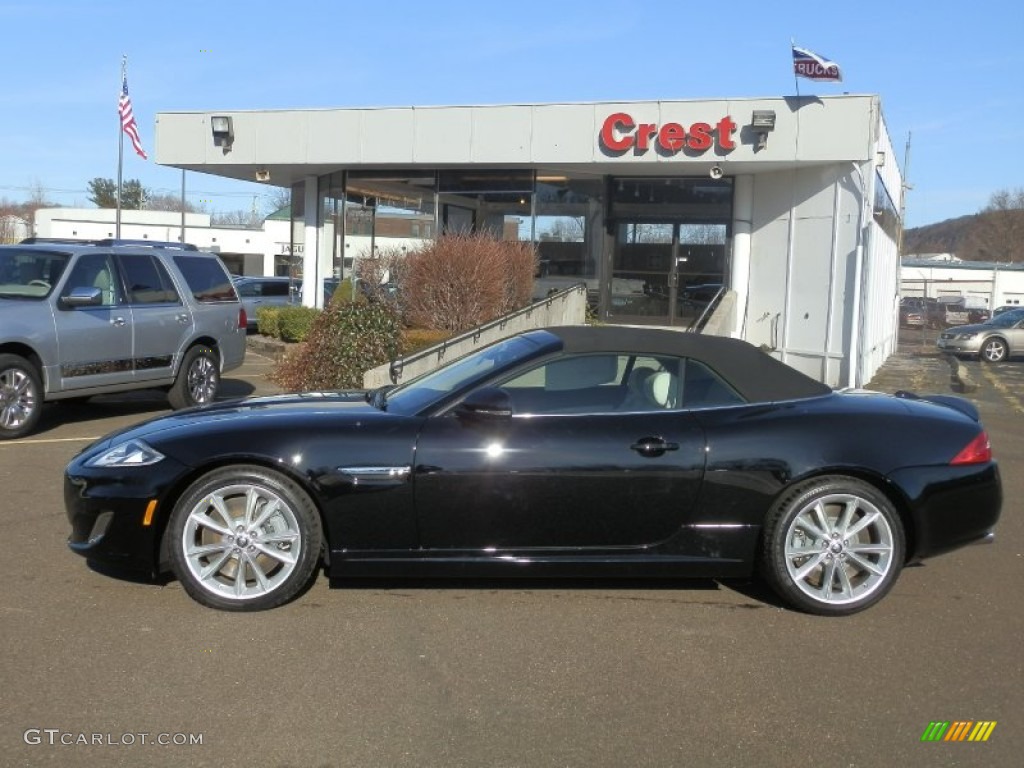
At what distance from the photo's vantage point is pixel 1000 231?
308 ft

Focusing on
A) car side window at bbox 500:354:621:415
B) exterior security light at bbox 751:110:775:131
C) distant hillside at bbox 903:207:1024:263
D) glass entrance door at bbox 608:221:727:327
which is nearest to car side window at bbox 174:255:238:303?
car side window at bbox 500:354:621:415

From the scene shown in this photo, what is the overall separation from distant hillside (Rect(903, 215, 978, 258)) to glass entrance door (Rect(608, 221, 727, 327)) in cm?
10596

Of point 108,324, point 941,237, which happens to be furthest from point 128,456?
point 941,237

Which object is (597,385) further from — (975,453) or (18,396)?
(18,396)

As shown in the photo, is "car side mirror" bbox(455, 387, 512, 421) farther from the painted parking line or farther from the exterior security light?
the exterior security light

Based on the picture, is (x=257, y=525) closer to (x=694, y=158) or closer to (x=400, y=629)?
(x=400, y=629)

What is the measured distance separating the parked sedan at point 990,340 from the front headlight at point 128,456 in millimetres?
24687

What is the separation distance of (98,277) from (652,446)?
735cm

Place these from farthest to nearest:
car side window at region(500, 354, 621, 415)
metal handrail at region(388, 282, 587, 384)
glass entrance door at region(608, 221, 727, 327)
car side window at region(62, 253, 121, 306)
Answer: glass entrance door at region(608, 221, 727, 327) < metal handrail at region(388, 282, 587, 384) < car side window at region(62, 253, 121, 306) < car side window at region(500, 354, 621, 415)

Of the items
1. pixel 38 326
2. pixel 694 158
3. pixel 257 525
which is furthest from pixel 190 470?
pixel 694 158

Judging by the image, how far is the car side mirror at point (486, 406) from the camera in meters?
4.82

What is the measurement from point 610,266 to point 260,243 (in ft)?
156

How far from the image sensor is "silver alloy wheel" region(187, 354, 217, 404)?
36.7 ft

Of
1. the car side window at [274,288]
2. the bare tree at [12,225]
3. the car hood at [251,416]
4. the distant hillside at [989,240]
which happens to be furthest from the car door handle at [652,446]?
the distant hillside at [989,240]
